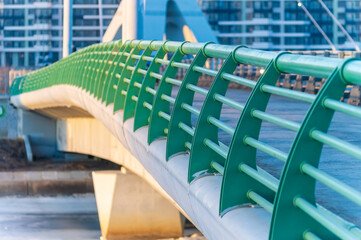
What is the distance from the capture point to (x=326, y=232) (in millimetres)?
4445

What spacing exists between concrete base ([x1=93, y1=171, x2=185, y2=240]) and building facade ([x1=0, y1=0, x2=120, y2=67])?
99.8 m

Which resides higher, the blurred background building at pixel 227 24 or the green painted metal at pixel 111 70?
the green painted metal at pixel 111 70

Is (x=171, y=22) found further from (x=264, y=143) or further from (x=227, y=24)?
(x=227, y=24)

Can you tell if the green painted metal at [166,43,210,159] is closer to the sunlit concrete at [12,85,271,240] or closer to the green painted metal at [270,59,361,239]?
the sunlit concrete at [12,85,271,240]

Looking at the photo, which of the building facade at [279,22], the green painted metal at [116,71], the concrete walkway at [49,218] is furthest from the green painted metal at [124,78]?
the building facade at [279,22]

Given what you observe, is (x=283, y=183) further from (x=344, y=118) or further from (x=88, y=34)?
(x=88, y=34)

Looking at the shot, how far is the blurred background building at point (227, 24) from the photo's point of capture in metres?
114

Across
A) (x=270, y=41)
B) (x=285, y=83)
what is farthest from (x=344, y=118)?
(x=270, y=41)

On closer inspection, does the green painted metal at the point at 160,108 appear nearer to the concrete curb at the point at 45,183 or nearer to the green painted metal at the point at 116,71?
the green painted metal at the point at 116,71

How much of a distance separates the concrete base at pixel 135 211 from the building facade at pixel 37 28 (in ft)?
327

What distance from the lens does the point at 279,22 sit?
116 metres

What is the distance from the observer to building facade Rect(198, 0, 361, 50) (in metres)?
114

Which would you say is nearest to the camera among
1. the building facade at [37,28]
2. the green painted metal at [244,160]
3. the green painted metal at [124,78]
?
the green painted metal at [244,160]

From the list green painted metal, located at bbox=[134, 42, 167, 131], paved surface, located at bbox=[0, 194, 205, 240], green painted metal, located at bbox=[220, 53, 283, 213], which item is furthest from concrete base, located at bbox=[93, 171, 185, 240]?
green painted metal, located at bbox=[220, 53, 283, 213]
